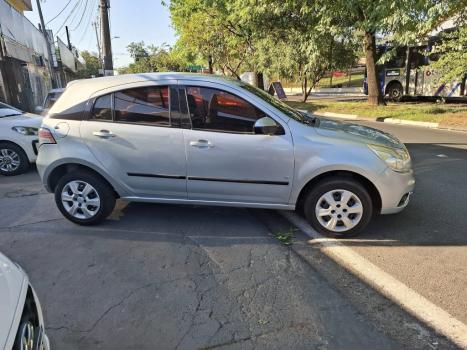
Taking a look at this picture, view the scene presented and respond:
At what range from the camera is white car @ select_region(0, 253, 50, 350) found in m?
1.62

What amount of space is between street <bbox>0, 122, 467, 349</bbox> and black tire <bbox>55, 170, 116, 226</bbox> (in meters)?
0.14

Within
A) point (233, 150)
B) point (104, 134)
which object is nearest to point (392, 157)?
point (233, 150)

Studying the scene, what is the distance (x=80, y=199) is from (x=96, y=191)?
9.2 inches

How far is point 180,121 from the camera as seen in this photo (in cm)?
414

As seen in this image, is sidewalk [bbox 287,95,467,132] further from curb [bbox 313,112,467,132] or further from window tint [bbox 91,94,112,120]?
window tint [bbox 91,94,112,120]

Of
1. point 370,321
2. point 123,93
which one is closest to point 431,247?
point 370,321

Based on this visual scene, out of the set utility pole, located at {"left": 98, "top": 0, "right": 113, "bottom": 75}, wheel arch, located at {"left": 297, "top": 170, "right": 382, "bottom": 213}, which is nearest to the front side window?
wheel arch, located at {"left": 297, "top": 170, "right": 382, "bottom": 213}

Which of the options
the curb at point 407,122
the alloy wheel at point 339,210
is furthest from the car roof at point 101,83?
the curb at point 407,122

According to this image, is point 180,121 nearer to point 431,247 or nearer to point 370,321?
point 370,321

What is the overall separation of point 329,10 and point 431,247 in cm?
1209

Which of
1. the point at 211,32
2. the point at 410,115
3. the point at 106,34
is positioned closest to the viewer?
the point at 410,115

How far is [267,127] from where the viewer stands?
3938 millimetres

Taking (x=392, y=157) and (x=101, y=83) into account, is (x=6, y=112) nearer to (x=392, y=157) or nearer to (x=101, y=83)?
(x=101, y=83)

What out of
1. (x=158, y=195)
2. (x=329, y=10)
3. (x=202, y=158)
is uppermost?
(x=329, y=10)
